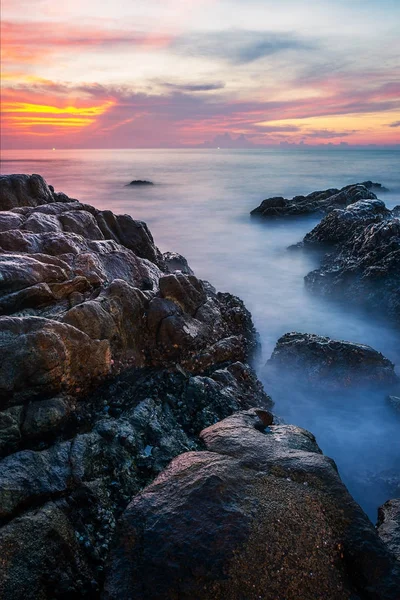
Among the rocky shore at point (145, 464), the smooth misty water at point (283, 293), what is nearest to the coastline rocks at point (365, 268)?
the smooth misty water at point (283, 293)

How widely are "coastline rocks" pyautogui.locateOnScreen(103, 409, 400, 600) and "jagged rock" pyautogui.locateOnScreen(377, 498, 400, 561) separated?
0.47 meters

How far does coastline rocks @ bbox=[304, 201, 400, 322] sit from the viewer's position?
11.0m

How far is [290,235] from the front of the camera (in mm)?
19781

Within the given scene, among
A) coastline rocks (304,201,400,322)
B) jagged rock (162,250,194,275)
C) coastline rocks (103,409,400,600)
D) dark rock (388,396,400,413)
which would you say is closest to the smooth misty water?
dark rock (388,396,400,413)

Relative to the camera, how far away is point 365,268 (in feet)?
38.5

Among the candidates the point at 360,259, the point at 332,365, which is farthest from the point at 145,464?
the point at 360,259

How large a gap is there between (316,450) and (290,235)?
1591cm

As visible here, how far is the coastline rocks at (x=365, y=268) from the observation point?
36.0ft

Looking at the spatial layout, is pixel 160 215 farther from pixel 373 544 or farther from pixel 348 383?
pixel 373 544

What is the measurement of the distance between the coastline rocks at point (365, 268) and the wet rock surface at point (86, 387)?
4.46 m

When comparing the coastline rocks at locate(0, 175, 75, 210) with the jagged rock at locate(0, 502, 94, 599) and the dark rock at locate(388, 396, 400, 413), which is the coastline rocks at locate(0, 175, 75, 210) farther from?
the dark rock at locate(388, 396, 400, 413)

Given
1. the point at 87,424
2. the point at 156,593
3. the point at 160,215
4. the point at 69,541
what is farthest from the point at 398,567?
the point at 160,215

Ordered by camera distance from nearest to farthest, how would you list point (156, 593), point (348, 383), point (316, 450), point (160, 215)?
point (156, 593) < point (316, 450) < point (348, 383) < point (160, 215)

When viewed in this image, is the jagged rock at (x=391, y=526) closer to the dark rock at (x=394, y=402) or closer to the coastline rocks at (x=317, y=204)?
the dark rock at (x=394, y=402)
